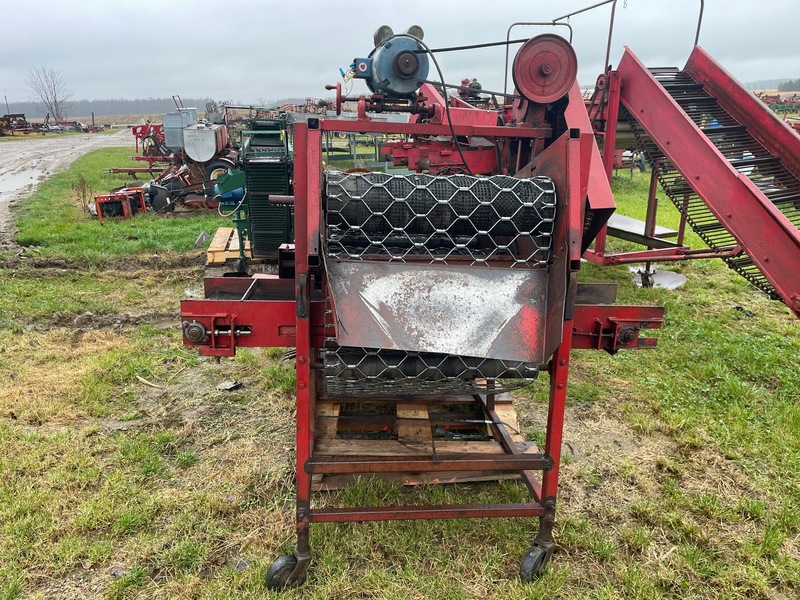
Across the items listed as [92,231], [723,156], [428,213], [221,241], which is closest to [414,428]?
[428,213]

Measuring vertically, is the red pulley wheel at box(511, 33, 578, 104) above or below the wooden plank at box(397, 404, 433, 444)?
above

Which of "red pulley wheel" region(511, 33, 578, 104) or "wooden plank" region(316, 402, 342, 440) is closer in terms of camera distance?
"red pulley wheel" region(511, 33, 578, 104)

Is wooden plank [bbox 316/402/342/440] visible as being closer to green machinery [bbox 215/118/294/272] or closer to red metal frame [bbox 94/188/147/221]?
green machinery [bbox 215/118/294/272]

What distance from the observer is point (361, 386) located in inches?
93.7

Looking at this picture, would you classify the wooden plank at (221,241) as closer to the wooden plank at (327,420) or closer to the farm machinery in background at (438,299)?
the wooden plank at (327,420)

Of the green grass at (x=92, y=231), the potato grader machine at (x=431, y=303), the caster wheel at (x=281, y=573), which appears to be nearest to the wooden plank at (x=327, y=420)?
the potato grader machine at (x=431, y=303)

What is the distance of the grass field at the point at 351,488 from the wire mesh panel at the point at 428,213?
138cm

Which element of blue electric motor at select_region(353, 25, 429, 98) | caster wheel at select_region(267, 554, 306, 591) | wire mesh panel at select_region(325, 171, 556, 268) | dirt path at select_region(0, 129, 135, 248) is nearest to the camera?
wire mesh panel at select_region(325, 171, 556, 268)

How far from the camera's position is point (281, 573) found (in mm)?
2299

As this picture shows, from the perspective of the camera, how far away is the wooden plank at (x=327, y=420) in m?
3.11

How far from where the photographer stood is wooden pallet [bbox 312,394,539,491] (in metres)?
2.89

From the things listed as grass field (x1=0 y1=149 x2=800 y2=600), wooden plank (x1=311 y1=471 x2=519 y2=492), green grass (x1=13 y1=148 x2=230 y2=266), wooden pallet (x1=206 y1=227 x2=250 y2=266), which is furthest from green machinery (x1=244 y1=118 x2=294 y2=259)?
wooden plank (x1=311 y1=471 x2=519 y2=492)

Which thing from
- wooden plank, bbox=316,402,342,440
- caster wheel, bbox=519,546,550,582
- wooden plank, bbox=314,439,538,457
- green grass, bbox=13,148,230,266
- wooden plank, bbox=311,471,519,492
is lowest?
caster wheel, bbox=519,546,550,582

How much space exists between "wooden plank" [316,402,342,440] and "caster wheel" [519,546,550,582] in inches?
47.2
